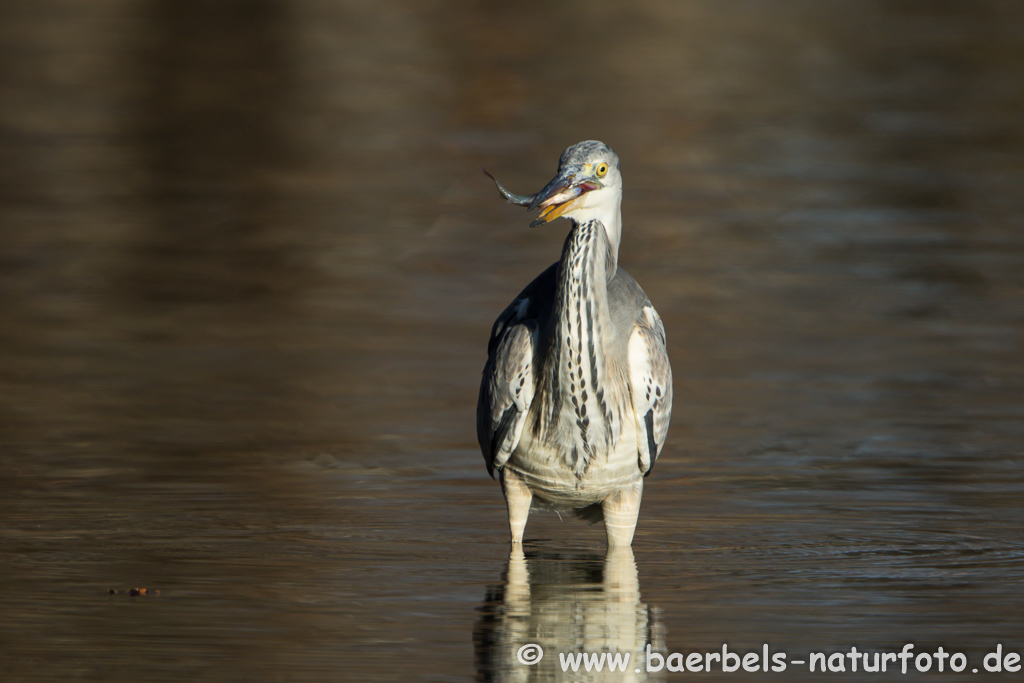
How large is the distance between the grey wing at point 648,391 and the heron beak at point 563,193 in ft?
2.63

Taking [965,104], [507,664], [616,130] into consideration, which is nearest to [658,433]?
[507,664]

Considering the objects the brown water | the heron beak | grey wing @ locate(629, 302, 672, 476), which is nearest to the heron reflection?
the brown water

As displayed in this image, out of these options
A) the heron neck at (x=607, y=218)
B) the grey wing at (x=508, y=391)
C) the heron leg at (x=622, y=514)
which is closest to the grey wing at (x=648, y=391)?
the heron leg at (x=622, y=514)

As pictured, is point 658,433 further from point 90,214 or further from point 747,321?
point 90,214

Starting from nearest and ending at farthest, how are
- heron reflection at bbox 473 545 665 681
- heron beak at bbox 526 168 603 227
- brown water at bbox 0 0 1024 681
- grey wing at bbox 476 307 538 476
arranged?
heron reflection at bbox 473 545 665 681, brown water at bbox 0 0 1024 681, heron beak at bbox 526 168 603 227, grey wing at bbox 476 307 538 476

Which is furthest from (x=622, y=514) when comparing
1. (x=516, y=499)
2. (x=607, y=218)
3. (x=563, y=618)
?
(x=607, y=218)

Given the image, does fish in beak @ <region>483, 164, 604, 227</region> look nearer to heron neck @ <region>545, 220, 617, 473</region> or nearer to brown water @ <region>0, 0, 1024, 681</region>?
heron neck @ <region>545, 220, 617, 473</region>

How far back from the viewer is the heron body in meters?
8.45

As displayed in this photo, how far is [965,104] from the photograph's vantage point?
94.4ft

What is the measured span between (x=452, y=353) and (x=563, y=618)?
20.8 ft

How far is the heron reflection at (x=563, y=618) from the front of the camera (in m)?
6.75

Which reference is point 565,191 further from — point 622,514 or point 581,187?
point 622,514

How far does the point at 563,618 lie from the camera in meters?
7.46

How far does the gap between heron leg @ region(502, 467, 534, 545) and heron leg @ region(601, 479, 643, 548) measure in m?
0.40
